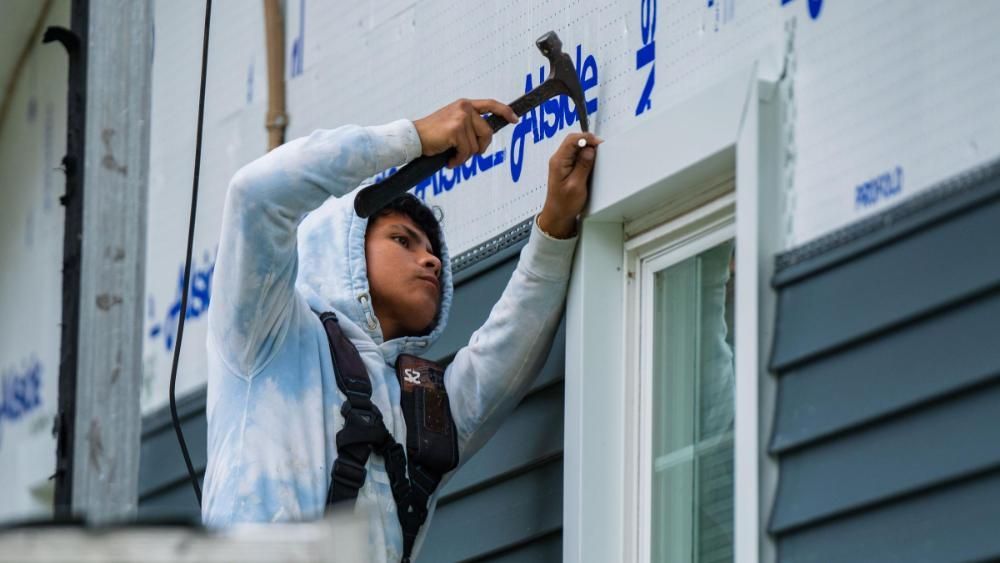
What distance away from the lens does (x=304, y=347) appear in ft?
17.3

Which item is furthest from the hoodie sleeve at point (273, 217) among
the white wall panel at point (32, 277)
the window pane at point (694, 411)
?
the white wall panel at point (32, 277)

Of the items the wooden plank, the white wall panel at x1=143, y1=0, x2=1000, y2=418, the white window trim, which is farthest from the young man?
the white wall panel at x1=143, y1=0, x2=1000, y2=418

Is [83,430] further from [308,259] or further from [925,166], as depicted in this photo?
[925,166]

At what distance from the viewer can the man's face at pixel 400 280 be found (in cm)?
561

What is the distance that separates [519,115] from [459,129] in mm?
321

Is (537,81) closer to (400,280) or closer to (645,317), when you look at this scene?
(400,280)

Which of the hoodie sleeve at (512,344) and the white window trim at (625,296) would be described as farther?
the hoodie sleeve at (512,344)

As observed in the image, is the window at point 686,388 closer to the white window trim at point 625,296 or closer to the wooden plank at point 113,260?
the white window trim at point 625,296

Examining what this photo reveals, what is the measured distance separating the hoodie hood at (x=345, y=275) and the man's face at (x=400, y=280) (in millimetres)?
42

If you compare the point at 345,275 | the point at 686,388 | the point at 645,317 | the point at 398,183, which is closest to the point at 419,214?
the point at 345,275

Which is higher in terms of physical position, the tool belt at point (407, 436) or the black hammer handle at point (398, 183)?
the black hammer handle at point (398, 183)

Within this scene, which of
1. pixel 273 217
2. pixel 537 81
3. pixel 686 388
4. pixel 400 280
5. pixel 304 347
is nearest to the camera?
pixel 273 217

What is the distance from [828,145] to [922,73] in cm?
34

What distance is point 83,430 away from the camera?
516 cm
